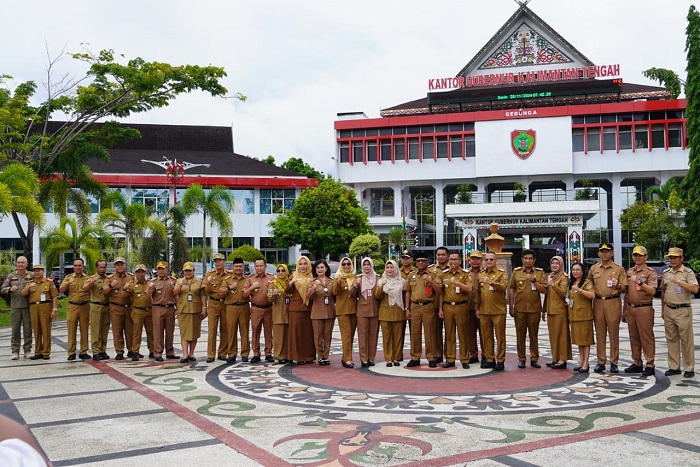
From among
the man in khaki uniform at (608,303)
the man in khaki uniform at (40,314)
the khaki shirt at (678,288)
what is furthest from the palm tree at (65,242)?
the khaki shirt at (678,288)

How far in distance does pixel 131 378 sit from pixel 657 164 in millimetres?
42393

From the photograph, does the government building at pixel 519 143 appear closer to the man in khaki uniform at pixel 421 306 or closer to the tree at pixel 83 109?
the tree at pixel 83 109

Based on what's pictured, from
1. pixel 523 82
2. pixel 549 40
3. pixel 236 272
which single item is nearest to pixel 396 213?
pixel 523 82

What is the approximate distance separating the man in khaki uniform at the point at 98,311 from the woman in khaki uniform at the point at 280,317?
272 cm

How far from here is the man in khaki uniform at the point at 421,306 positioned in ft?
28.6

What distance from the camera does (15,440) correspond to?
4.32ft

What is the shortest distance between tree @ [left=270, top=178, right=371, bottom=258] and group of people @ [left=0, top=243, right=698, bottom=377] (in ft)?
82.0

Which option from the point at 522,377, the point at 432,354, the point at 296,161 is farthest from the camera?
the point at 296,161

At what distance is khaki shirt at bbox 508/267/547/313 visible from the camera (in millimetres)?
8586

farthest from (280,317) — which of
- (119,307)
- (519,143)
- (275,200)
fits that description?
(519,143)

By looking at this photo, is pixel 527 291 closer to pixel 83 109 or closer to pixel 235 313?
pixel 235 313

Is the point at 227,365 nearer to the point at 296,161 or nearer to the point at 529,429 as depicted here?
the point at 529,429

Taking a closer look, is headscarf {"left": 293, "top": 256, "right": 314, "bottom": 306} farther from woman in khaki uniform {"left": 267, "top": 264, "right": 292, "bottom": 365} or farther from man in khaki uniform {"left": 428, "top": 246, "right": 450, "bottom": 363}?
man in khaki uniform {"left": 428, "top": 246, "right": 450, "bottom": 363}

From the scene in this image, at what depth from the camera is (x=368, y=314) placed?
A: 880 cm
